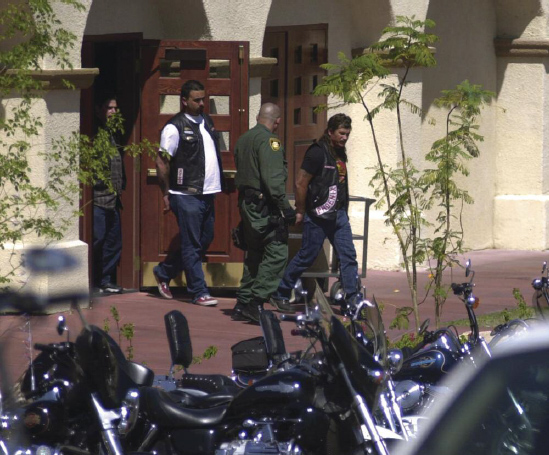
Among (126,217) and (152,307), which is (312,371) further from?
(126,217)

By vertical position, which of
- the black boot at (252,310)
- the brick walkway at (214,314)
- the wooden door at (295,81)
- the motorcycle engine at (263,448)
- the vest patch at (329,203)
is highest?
the wooden door at (295,81)

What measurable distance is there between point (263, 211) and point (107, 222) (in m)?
1.85

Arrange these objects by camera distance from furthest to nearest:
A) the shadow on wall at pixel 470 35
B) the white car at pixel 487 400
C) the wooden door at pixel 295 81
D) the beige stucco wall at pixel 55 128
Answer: the shadow on wall at pixel 470 35 < the wooden door at pixel 295 81 < the beige stucco wall at pixel 55 128 < the white car at pixel 487 400

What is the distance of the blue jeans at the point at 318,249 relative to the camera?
35.2 feet

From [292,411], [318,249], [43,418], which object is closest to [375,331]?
[292,411]

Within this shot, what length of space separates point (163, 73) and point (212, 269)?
1.96 meters

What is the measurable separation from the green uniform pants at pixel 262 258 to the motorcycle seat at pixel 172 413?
5.57 meters

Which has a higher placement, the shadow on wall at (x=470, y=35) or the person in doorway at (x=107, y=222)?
the shadow on wall at (x=470, y=35)

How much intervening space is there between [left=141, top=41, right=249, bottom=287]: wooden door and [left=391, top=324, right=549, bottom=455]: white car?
8881 mm

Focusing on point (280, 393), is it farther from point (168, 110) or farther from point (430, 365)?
point (168, 110)

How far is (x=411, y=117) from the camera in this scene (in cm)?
1479

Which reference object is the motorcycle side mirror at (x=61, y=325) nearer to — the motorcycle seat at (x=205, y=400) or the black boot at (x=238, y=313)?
the motorcycle seat at (x=205, y=400)

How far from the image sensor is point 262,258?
35.3 ft

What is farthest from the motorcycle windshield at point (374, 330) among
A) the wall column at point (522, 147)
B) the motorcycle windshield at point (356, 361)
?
the wall column at point (522, 147)
